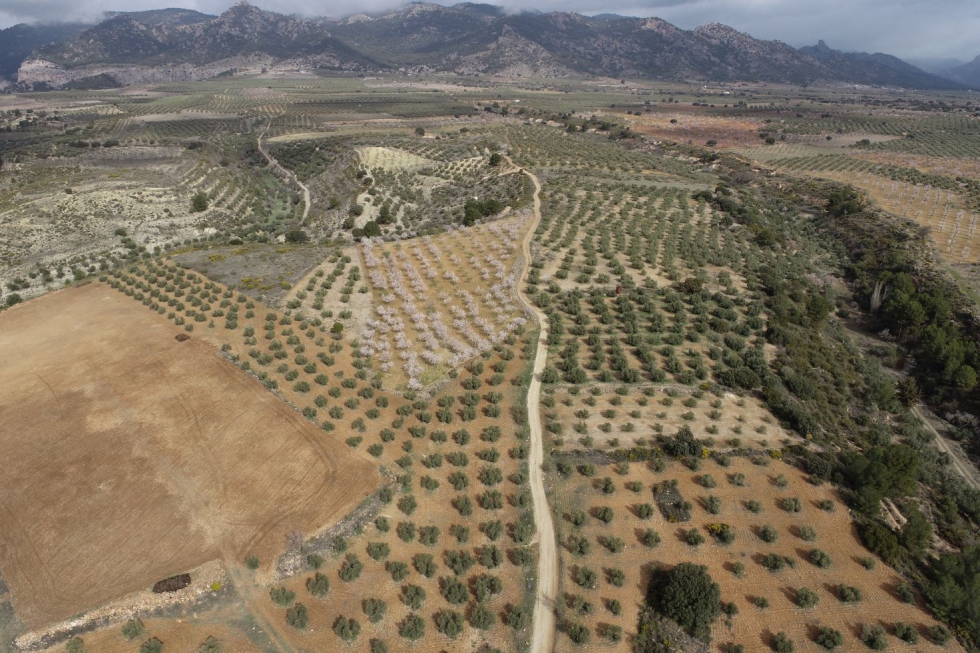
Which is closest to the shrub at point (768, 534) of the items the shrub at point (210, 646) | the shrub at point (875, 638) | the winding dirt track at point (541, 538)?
the shrub at point (875, 638)

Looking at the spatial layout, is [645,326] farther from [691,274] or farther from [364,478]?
[364,478]

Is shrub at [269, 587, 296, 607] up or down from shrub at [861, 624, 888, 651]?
down

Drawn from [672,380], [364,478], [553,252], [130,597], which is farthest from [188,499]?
[553,252]

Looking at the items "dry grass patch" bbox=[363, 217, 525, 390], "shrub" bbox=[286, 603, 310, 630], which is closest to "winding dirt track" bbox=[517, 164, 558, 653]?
"dry grass patch" bbox=[363, 217, 525, 390]

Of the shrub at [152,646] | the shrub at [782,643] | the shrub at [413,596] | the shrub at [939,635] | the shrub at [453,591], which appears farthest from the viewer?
the shrub at [453,591]

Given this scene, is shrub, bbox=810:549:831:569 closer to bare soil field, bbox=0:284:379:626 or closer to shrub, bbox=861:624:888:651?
shrub, bbox=861:624:888:651

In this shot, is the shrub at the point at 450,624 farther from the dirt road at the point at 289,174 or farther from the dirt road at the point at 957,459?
the dirt road at the point at 289,174

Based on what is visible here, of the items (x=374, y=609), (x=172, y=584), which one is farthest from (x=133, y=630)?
(x=374, y=609)
